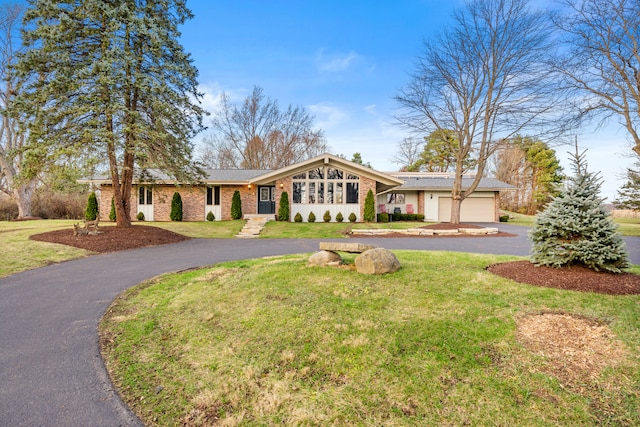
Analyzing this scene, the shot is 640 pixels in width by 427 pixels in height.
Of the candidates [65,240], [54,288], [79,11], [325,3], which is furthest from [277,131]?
[54,288]

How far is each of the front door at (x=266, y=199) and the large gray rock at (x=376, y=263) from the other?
611 inches

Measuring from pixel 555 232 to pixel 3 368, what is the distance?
785 cm

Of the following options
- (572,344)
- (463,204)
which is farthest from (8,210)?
(463,204)

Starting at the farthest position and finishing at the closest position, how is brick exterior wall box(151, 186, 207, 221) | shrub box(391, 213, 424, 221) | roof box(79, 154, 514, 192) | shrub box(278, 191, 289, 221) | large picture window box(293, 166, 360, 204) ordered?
shrub box(391, 213, 424, 221) → brick exterior wall box(151, 186, 207, 221) → large picture window box(293, 166, 360, 204) → shrub box(278, 191, 289, 221) → roof box(79, 154, 514, 192)

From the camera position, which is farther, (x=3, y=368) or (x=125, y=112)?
(x=125, y=112)

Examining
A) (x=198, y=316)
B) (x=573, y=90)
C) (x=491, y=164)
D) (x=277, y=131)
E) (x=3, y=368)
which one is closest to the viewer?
(x=3, y=368)

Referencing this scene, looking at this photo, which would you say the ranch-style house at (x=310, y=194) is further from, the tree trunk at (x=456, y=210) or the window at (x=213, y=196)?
the tree trunk at (x=456, y=210)

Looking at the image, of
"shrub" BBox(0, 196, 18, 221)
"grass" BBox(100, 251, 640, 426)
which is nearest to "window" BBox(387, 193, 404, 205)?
"grass" BBox(100, 251, 640, 426)

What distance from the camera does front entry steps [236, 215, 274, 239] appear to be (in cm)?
1504

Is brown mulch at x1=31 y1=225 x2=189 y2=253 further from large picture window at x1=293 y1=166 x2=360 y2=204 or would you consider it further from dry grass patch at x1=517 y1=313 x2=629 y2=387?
dry grass patch at x1=517 y1=313 x2=629 y2=387

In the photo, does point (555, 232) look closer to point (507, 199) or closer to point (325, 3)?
point (325, 3)

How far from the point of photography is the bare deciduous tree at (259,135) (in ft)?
108

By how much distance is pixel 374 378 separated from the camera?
115 inches

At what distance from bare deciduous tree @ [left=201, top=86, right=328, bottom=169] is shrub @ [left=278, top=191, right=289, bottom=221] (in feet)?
51.6
